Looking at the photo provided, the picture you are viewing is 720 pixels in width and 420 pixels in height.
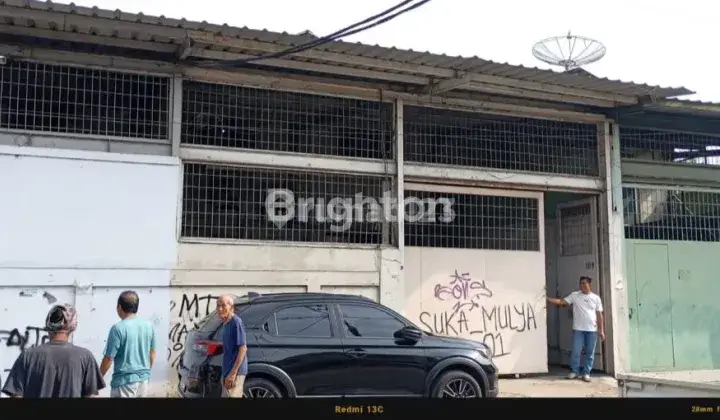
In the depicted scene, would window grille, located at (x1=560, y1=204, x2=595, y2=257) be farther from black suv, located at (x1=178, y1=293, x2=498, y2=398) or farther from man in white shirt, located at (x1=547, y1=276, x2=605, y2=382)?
black suv, located at (x1=178, y1=293, x2=498, y2=398)

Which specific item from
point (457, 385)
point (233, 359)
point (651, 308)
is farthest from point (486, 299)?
point (233, 359)

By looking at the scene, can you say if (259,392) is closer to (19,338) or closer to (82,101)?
(19,338)

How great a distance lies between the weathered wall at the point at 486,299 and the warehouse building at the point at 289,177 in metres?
0.03

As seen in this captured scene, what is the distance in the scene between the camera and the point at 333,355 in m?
7.02

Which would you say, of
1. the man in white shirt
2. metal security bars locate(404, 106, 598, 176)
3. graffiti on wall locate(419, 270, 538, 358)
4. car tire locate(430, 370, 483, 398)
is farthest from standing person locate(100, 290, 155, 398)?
the man in white shirt

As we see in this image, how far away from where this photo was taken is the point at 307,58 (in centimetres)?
903

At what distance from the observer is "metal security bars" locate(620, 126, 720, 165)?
1184 centimetres

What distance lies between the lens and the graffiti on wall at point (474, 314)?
34.1 ft

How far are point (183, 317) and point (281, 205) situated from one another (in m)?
2.03

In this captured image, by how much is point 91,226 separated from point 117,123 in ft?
4.56
